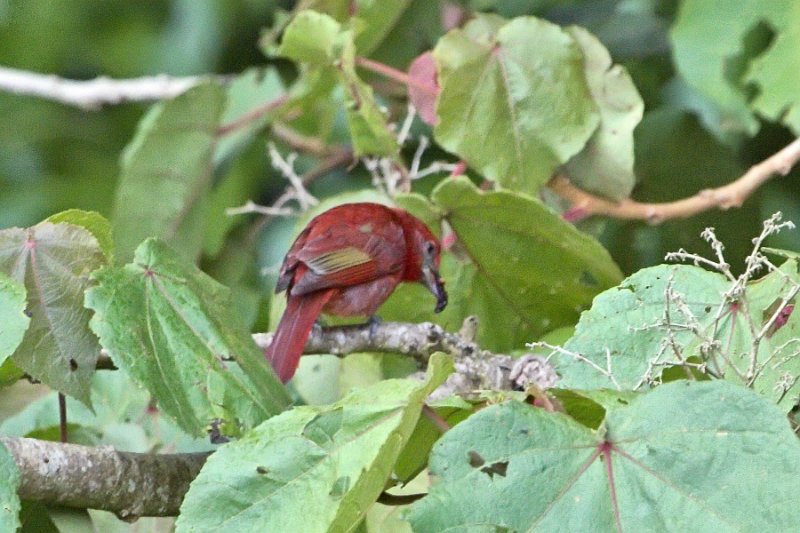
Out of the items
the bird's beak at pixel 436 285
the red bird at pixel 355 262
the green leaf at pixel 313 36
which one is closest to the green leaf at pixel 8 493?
the red bird at pixel 355 262

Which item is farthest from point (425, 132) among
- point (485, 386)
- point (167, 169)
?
point (485, 386)

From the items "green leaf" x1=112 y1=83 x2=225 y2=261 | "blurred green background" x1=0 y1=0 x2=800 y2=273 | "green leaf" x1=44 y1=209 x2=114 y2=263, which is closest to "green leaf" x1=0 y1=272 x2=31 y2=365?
"green leaf" x1=44 y1=209 x2=114 y2=263

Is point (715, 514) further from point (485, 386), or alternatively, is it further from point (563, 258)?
point (563, 258)

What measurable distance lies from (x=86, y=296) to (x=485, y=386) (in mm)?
462

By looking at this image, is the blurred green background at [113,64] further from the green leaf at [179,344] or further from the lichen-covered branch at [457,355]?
the green leaf at [179,344]

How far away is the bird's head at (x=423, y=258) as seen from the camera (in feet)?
6.12

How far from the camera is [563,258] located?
182cm

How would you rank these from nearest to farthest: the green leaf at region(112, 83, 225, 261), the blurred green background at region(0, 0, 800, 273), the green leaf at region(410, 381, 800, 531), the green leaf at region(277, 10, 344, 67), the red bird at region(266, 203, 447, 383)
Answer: the green leaf at region(410, 381, 800, 531) < the red bird at region(266, 203, 447, 383) < the green leaf at region(277, 10, 344, 67) < the green leaf at region(112, 83, 225, 261) < the blurred green background at region(0, 0, 800, 273)

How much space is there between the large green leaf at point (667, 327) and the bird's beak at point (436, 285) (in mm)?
637

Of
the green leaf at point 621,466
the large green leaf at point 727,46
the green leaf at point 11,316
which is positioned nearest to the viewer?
the green leaf at point 621,466

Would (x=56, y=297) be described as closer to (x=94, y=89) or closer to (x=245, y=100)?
(x=245, y=100)

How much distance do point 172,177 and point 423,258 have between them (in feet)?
2.56

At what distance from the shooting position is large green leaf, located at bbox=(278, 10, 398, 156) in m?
1.99

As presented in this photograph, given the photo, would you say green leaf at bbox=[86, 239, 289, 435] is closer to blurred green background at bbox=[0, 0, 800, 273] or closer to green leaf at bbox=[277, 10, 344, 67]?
green leaf at bbox=[277, 10, 344, 67]
